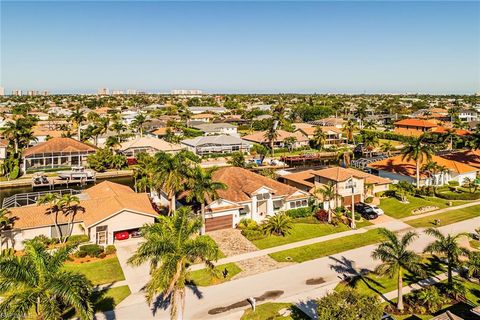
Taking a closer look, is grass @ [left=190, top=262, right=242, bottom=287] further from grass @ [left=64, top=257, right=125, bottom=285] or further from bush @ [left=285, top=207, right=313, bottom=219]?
bush @ [left=285, top=207, right=313, bottom=219]

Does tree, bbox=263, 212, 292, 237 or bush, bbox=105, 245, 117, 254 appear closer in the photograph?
bush, bbox=105, 245, 117, 254

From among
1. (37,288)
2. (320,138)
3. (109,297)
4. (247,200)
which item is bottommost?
(109,297)

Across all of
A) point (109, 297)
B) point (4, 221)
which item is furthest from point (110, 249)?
point (4, 221)

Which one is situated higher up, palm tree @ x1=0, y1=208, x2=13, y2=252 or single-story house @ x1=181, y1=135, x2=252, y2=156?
single-story house @ x1=181, y1=135, x2=252, y2=156

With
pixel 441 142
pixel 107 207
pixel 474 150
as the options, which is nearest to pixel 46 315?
pixel 107 207

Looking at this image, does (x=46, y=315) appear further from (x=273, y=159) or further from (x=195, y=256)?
(x=273, y=159)

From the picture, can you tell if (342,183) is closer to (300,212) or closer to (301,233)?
(300,212)

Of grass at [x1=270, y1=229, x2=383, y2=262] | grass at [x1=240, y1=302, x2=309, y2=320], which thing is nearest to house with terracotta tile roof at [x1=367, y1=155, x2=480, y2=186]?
grass at [x1=270, y1=229, x2=383, y2=262]
